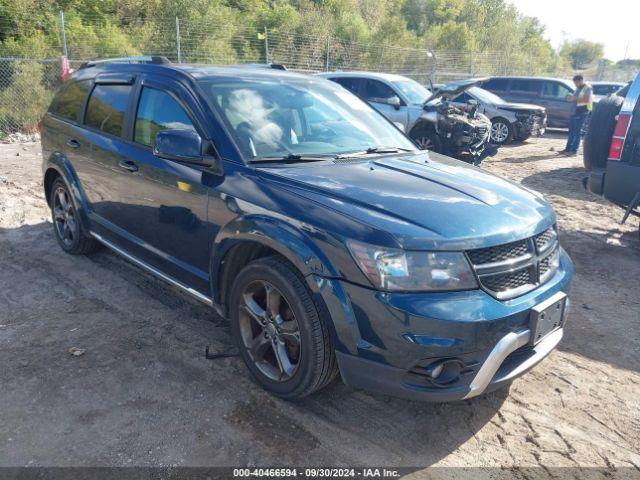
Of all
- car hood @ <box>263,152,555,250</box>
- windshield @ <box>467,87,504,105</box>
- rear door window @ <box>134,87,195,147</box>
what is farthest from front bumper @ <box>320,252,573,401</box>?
windshield @ <box>467,87,504,105</box>

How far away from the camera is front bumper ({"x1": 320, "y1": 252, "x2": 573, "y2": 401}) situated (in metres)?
2.40

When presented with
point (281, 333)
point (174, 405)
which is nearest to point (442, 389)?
point (281, 333)

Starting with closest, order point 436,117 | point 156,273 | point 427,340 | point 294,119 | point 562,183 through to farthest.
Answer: point 427,340 < point 294,119 < point 156,273 < point 562,183 < point 436,117

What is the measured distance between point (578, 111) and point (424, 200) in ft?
38.1

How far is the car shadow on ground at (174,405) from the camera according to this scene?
2645mm

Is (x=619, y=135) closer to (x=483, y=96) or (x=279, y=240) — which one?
(x=279, y=240)

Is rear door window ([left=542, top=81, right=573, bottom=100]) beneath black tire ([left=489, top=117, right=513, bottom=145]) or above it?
above

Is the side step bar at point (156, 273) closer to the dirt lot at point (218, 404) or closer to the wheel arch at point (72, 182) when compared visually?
the wheel arch at point (72, 182)

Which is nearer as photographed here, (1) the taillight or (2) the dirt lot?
(2) the dirt lot

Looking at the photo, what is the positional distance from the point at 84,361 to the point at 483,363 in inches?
97.5

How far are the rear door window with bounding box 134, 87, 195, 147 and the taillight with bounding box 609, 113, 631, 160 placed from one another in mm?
4519

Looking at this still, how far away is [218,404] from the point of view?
2.97m

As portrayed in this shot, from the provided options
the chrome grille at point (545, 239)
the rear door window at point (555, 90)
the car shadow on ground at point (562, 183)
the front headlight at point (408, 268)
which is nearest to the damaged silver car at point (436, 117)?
the car shadow on ground at point (562, 183)

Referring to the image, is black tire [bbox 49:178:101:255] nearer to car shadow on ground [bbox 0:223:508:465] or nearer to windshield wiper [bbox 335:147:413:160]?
car shadow on ground [bbox 0:223:508:465]
